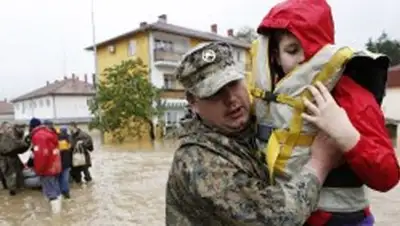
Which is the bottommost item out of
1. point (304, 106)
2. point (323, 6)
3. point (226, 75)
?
point (304, 106)

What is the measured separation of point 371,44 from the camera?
44594 mm

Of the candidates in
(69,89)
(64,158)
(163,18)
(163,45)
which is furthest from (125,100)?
(69,89)

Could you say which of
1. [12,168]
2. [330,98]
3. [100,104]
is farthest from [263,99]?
[100,104]

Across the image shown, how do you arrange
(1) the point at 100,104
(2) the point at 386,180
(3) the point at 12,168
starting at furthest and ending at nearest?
(1) the point at 100,104
(3) the point at 12,168
(2) the point at 386,180

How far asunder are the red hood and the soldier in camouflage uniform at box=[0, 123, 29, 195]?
9.89m

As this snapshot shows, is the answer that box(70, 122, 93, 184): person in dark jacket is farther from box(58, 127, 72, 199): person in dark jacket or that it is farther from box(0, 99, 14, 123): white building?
box(0, 99, 14, 123): white building

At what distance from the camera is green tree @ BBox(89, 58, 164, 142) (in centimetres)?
2916

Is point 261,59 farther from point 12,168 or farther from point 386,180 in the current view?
point 12,168

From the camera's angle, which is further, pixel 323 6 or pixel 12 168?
pixel 12 168

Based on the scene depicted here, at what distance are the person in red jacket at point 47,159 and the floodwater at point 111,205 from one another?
1.33ft

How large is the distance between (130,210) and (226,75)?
26.2ft

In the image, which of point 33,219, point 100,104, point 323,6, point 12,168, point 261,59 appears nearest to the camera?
point 323,6

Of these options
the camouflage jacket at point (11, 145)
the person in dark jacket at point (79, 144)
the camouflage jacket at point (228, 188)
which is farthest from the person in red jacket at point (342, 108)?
the person in dark jacket at point (79, 144)

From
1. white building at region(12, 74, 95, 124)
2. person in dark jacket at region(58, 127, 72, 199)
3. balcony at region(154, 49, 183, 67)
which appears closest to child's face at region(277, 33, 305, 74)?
person in dark jacket at region(58, 127, 72, 199)
